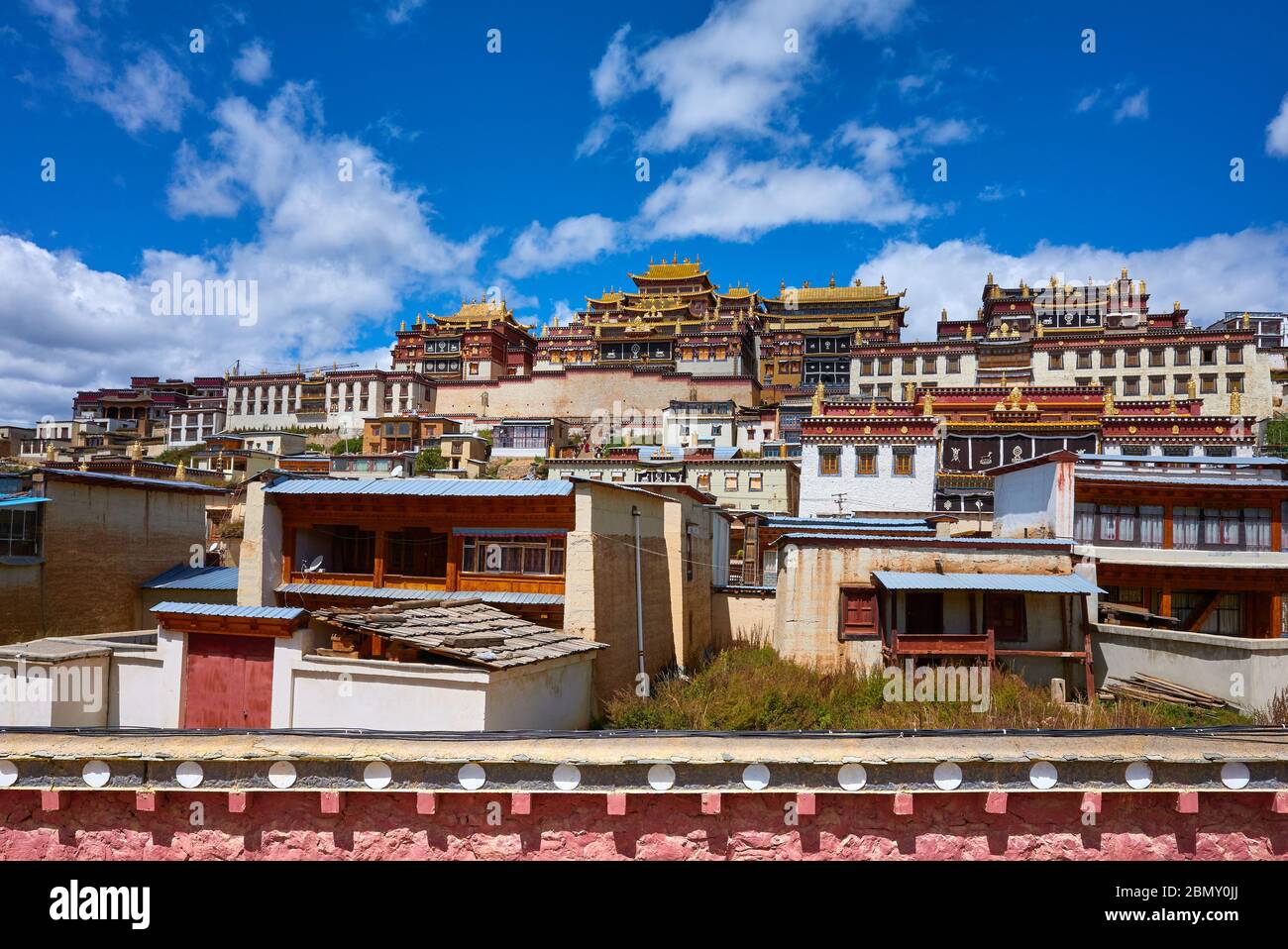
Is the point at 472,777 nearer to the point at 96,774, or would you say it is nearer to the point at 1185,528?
the point at 96,774

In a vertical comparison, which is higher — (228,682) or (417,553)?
(417,553)

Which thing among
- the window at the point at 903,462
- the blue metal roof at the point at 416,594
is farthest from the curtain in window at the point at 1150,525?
the blue metal roof at the point at 416,594

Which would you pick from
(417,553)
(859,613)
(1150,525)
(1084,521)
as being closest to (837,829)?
(859,613)

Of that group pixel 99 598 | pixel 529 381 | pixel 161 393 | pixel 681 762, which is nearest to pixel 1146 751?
pixel 681 762

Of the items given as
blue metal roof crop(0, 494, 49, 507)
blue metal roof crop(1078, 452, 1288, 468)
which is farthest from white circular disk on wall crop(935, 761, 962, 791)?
blue metal roof crop(0, 494, 49, 507)

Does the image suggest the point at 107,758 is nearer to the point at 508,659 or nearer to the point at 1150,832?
the point at 508,659

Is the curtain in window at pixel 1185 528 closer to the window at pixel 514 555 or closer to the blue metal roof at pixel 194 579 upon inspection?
the window at pixel 514 555

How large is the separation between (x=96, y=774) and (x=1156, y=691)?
20.1 m

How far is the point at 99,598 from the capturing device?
887 inches

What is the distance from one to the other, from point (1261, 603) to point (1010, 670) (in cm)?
887

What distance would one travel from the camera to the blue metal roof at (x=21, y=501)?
19969 mm

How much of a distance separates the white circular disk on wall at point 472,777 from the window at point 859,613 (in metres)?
11.6

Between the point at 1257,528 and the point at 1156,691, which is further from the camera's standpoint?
the point at 1257,528

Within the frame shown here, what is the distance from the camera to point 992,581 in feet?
62.7
